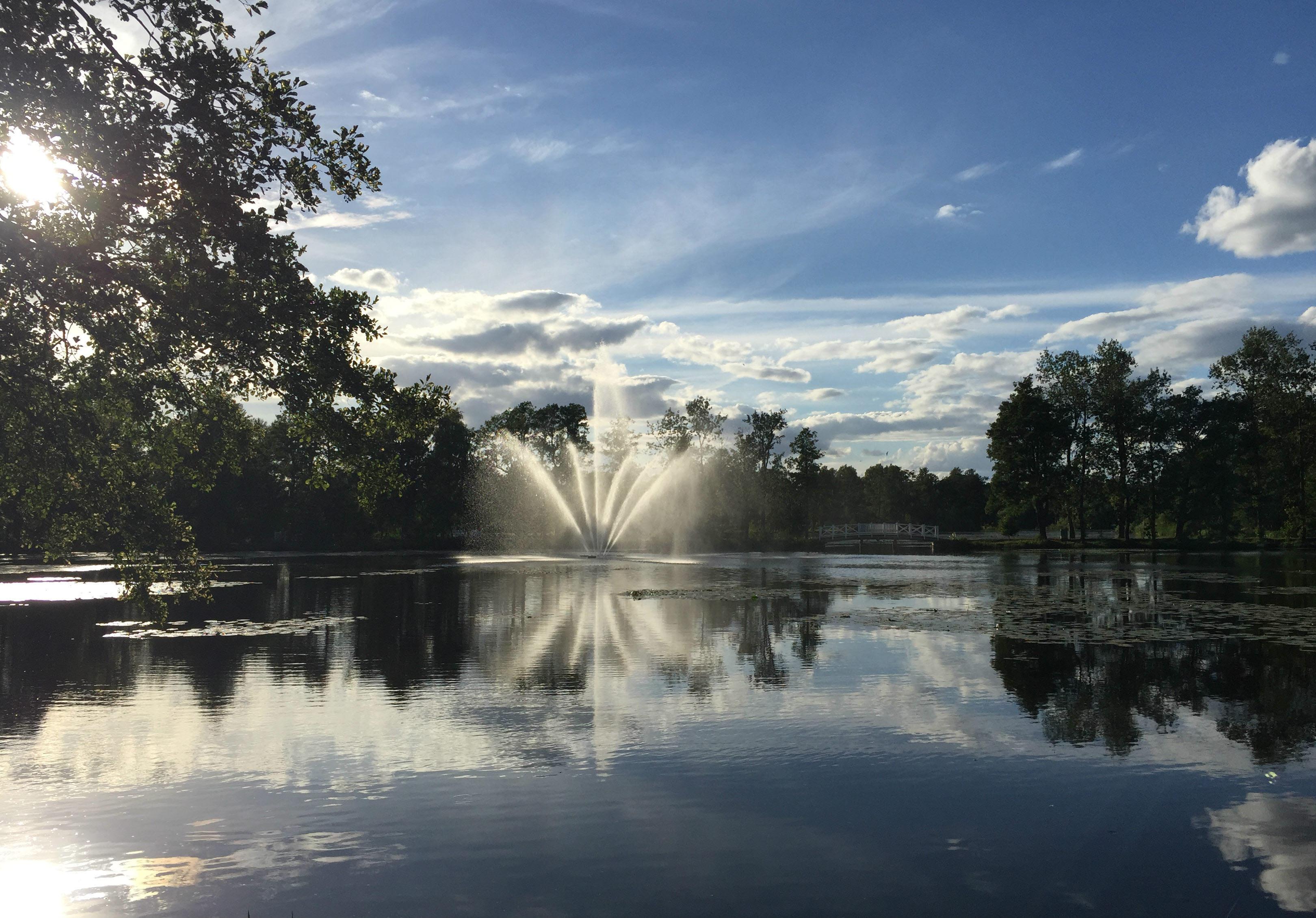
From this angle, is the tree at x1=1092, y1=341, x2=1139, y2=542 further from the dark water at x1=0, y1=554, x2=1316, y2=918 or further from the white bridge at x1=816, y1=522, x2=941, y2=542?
the dark water at x1=0, y1=554, x2=1316, y2=918

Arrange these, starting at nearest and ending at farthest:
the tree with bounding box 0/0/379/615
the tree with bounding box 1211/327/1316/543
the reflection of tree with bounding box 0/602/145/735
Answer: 1. the tree with bounding box 0/0/379/615
2. the reflection of tree with bounding box 0/602/145/735
3. the tree with bounding box 1211/327/1316/543

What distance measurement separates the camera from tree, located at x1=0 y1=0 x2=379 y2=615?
11023 mm

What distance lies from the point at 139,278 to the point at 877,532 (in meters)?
108

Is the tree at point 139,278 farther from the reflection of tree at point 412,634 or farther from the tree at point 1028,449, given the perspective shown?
the tree at point 1028,449

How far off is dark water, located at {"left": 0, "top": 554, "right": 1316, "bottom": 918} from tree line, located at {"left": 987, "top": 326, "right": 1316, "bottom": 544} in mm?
72432

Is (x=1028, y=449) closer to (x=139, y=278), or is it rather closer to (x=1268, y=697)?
(x=1268, y=697)

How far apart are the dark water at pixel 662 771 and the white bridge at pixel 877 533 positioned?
288 ft

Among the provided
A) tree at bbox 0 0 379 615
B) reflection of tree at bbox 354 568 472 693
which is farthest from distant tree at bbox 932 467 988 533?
tree at bbox 0 0 379 615

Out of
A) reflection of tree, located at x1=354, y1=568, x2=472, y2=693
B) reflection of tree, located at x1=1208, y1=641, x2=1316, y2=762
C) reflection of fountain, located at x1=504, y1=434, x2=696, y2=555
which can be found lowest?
reflection of tree, located at x1=1208, y1=641, x2=1316, y2=762

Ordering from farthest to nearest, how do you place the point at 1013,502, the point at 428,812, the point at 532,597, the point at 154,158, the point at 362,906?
the point at 1013,502 < the point at 532,597 < the point at 154,158 < the point at 428,812 < the point at 362,906

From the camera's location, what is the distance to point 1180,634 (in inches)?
872

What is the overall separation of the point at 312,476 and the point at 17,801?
18.3 feet

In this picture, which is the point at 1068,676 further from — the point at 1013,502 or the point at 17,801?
the point at 1013,502

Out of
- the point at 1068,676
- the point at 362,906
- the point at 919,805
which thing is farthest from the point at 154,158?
the point at 1068,676
